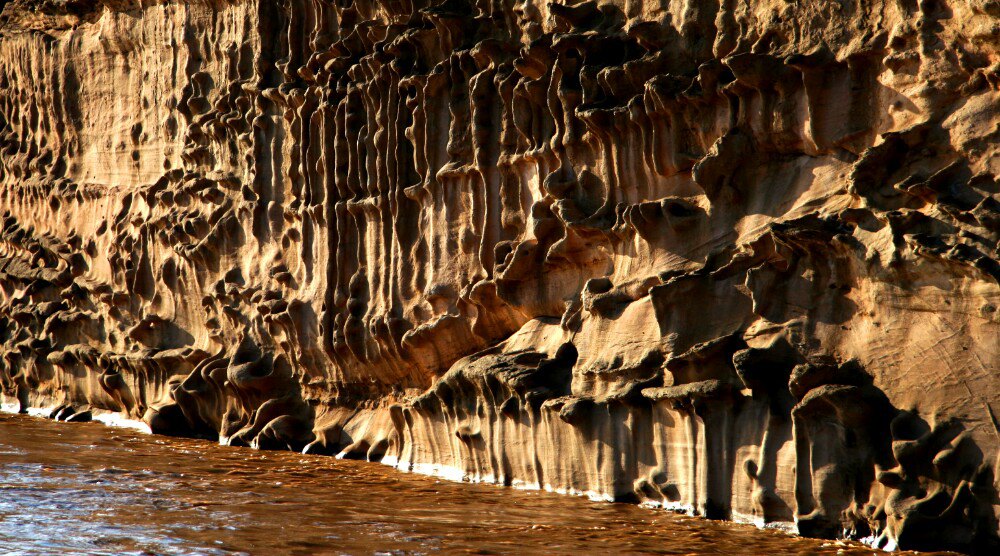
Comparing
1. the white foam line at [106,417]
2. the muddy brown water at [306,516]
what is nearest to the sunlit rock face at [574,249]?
the white foam line at [106,417]

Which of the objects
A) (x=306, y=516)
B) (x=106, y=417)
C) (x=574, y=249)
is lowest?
(x=306, y=516)

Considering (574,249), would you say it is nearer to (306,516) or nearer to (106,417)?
(306,516)

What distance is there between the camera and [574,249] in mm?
7977

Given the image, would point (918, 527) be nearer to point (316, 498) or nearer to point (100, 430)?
point (316, 498)

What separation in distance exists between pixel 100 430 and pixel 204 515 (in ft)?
19.3

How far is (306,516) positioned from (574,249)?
253 cm

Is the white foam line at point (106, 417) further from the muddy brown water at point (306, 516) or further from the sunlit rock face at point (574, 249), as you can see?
the muddy brown water at point (306, 516)

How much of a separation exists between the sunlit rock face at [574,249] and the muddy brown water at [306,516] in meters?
0.35

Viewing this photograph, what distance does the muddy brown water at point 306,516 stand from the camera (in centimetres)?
565

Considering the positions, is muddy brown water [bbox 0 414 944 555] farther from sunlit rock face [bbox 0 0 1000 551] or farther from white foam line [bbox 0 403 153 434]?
white foam line [bbox 0 403 153 434]

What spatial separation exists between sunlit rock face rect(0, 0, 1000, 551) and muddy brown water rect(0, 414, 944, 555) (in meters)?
0.35

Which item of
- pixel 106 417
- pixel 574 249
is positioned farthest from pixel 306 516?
pixel 106 417

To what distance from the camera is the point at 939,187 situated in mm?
5582

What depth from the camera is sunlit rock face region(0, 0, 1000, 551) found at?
5625 mm
